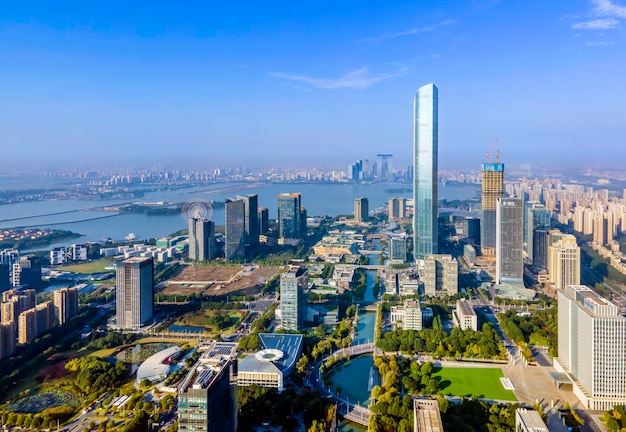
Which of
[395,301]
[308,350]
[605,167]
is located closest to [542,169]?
[605,167]

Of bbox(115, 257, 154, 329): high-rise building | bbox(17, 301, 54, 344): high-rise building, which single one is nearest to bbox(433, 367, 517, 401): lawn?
bbox(115, 257, 154, 329): high-rise building

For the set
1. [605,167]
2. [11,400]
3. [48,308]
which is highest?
[605,167]

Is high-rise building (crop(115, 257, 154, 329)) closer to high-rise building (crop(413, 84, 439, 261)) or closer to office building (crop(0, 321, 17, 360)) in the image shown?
office building (crop(0, 321, 17, 360))

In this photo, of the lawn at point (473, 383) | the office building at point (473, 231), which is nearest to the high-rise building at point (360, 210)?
the office building at point (473, 231)

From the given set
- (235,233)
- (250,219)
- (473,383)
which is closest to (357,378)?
(473,383)

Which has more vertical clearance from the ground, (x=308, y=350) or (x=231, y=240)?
(x=231, y=240)

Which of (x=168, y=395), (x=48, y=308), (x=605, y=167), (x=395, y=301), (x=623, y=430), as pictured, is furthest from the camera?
(x=605, y=167)

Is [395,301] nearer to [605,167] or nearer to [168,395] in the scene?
[168,395]
